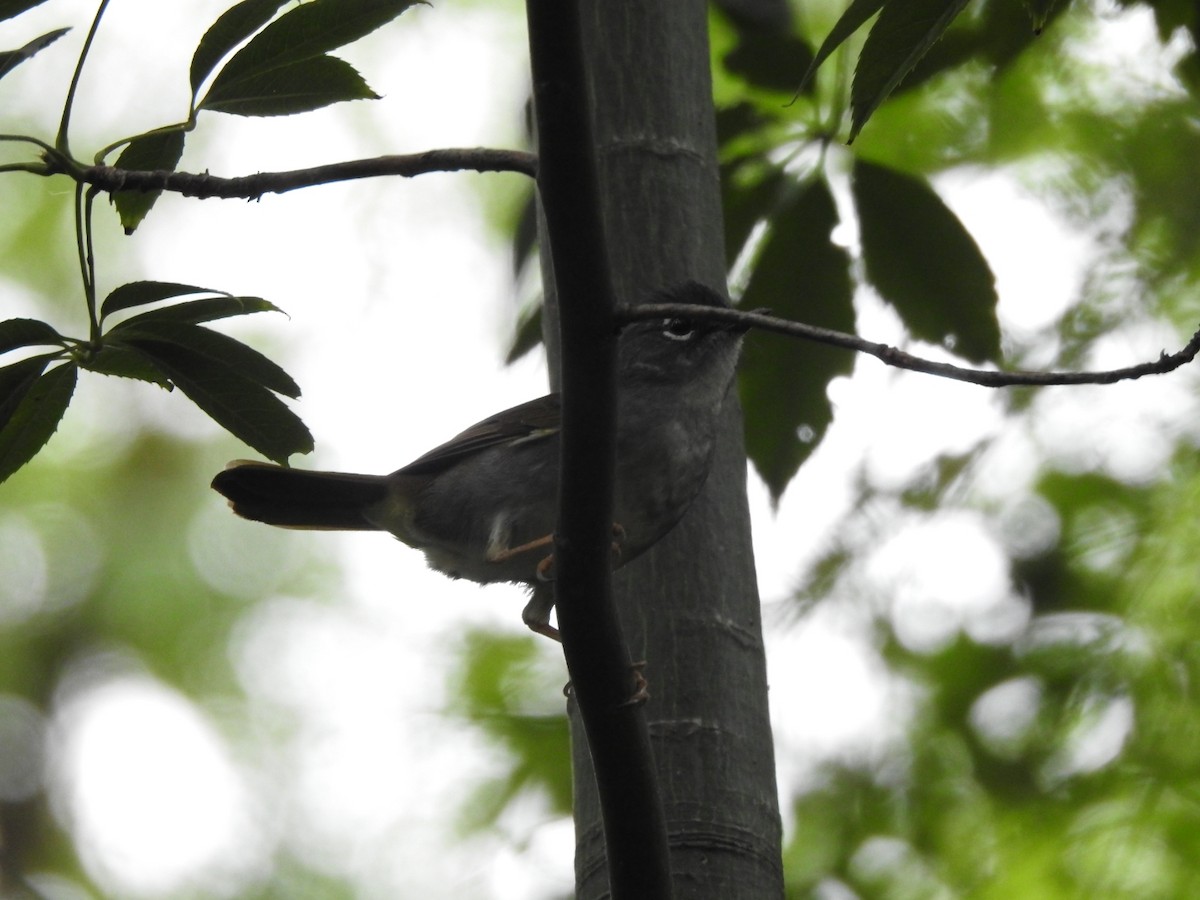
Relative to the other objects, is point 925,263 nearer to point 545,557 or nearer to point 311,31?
point 545,557

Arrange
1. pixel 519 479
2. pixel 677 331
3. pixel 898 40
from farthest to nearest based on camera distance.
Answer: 1. pixel 677 331
2. pixel 519 479
3. pixel 898 40

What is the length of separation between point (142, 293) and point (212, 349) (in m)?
0.18

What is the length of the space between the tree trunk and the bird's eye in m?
0.61

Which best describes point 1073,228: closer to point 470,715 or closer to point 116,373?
point 470,715

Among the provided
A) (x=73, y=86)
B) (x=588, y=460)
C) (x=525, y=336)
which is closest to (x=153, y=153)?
(x=73, y=86)

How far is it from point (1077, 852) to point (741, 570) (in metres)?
1.77

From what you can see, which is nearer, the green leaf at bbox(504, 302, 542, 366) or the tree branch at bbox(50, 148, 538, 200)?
the tree branch at bbox(50, 148, 538, 200)

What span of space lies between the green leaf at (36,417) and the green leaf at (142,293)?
0.14 meters

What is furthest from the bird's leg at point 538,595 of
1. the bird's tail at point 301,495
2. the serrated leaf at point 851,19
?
the serrated leaf at point 851,19

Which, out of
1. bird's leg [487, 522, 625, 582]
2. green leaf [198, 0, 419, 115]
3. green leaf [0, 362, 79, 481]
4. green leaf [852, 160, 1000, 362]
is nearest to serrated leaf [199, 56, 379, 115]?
green leaf [198, 0, 419, 115]

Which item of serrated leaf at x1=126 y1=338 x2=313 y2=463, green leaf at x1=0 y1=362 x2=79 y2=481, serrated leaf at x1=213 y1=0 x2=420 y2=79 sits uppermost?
serrated leaf at x1=213 y1=0 x2=420 y2=79

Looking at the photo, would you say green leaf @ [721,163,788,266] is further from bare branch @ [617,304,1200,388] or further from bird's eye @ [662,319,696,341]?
bare branch @ [617,304,1200,388]

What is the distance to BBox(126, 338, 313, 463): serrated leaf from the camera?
2.58 metres

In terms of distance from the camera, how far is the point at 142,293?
2.47 metres
